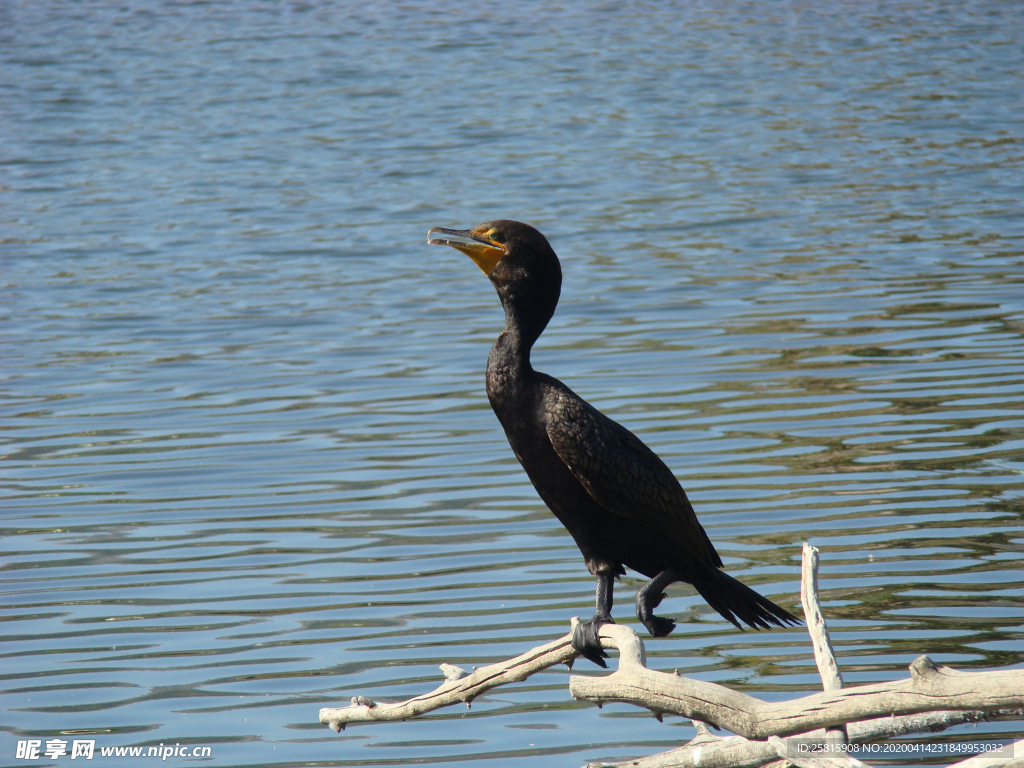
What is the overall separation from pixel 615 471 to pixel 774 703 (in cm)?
101

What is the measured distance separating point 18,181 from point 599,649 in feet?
44.2

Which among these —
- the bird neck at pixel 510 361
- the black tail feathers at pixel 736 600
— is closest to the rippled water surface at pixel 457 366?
the black tail feathers at pixel 736 600

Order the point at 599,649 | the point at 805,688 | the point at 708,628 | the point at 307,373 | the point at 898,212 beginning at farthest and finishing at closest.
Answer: the point at 898,212, the point at 307,373, the point at 708,628, the point at 805,688, the point at 599,649

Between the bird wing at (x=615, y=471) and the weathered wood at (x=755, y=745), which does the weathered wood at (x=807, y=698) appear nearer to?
the weathered wood at (x=755, y=745)

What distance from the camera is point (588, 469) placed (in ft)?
12.5

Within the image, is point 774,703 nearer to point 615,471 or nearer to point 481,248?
point 615,471

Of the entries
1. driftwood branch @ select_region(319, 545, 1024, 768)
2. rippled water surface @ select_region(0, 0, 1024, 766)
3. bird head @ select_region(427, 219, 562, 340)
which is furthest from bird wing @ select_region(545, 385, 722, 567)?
rippled water surface @ select_region(0, 0, 1024, 766)

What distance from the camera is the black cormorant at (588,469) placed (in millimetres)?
3834

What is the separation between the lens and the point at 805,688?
454 centimetres

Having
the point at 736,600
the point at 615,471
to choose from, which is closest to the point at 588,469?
the point at 615,471

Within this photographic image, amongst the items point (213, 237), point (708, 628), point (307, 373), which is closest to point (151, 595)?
point (708, 628)

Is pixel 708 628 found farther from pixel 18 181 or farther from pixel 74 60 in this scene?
pixel 74 60

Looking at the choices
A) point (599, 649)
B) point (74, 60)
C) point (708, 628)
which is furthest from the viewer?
point (74, 60)

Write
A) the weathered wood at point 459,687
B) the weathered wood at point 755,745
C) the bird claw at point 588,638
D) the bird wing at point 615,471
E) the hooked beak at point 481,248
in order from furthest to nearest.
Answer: the hooked beak at point 481,248 → the bird wing at point 615,471 → the bird claw at point 588,638 → the weathered wood at point 459,687 → the weathered wood at point 755,745
